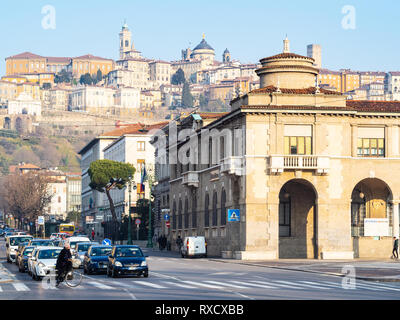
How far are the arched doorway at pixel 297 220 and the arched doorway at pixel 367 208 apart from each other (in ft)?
12.2

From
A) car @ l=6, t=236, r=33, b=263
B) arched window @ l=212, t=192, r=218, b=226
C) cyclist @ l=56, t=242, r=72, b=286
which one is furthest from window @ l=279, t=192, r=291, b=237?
cyclist @ l=56, t=242, r=72, b=286

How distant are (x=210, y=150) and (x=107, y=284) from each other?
134ft

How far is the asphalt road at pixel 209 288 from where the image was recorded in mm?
28341

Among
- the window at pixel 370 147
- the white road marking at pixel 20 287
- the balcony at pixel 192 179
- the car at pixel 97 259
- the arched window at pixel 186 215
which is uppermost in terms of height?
the window at pixel 370 147

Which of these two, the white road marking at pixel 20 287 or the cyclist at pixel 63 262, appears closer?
the cyclist at pixel 63 262

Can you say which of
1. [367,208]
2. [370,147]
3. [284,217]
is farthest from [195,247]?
[370,147]

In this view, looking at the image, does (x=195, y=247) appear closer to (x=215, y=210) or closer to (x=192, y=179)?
(x=215, y=210)

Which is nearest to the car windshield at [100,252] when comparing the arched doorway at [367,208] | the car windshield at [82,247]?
the car windshield at [82,247]

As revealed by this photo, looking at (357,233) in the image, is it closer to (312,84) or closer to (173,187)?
(312,84)

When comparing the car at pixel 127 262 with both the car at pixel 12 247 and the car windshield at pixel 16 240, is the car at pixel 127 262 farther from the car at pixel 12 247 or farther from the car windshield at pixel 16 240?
the car windshield at pixel 16 240

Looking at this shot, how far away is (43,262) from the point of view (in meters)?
39.8

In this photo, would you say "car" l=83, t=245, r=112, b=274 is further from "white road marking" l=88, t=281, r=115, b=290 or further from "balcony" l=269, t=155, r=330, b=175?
"balcony" l=269, t=155, r=330, b=175
